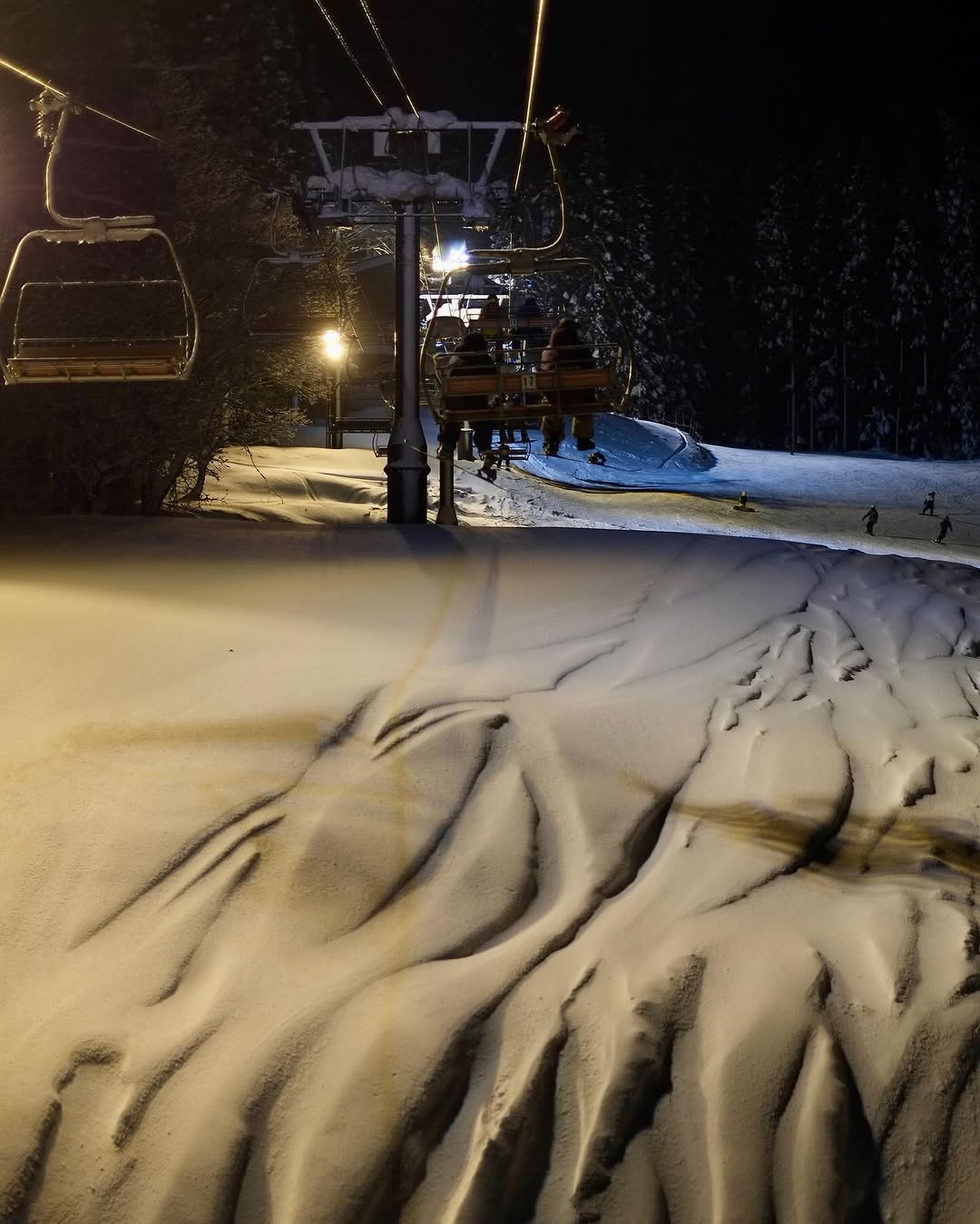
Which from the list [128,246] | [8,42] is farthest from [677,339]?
[128,246]

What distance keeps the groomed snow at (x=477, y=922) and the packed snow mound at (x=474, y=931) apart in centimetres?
2

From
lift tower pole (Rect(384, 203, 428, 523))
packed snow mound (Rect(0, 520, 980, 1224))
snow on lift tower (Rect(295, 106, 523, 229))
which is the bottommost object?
packed snow mound (Rect(0, 520, 980, 1224))

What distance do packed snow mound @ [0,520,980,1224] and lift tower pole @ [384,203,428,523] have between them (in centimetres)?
670

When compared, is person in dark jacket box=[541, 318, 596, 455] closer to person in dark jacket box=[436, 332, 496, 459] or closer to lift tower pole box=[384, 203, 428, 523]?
person in dark jacket box=[436, 332, 496, 459]

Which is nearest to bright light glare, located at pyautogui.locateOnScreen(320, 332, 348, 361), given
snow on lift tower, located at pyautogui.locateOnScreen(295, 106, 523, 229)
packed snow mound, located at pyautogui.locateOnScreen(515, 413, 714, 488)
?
snow on lift tower, located at pyautogui.locateOnScreen(295, 106, 523, 229)

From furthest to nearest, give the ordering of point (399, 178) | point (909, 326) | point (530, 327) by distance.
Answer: point (909, 326) < point (399, 178) < point (530, 327)

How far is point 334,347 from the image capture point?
18.3m

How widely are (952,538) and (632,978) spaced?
2839 cm

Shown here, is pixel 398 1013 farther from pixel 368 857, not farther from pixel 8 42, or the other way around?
pixel 8 42

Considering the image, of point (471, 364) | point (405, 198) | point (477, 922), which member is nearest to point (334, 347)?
point (405, 198)

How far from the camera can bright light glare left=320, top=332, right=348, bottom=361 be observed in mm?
17625

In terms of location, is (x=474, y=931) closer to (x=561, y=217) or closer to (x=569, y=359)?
(x=569, y=359)

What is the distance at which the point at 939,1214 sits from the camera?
407 cm

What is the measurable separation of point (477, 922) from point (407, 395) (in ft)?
34.2
